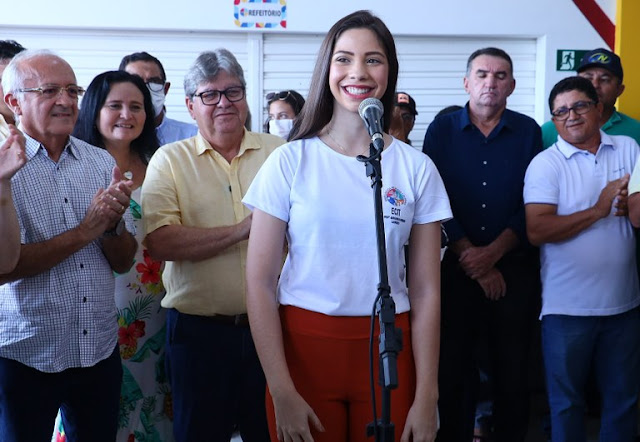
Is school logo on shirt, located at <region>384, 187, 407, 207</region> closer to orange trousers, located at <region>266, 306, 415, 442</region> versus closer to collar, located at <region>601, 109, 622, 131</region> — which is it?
orange trousers, located at <region>266, 306, 415, 442</region>

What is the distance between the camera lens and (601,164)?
11.6 feet

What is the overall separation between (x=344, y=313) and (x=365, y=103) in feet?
1.91

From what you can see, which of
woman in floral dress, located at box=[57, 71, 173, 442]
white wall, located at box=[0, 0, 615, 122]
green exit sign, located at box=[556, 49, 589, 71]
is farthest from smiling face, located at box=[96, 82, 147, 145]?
green exit sign, located at box=[556, 49, 589, 71]

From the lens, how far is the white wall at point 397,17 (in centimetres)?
653

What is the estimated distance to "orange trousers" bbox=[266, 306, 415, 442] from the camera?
6.87 ft

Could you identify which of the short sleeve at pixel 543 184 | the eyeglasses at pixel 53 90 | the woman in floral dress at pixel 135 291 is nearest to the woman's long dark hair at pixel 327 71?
the eyeglasses at pixel 53 90

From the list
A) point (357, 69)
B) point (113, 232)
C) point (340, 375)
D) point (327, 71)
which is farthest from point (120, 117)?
point (340, 375)

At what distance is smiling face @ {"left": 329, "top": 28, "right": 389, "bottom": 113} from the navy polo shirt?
5.17 feet

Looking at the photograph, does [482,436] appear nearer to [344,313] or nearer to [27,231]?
[344,313]

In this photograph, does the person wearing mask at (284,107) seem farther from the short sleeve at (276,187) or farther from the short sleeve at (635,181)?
the short sleeve at (276,187)

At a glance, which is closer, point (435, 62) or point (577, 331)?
point (577, 331)

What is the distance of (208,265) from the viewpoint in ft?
9.46

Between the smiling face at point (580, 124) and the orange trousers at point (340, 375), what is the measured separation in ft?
6.09

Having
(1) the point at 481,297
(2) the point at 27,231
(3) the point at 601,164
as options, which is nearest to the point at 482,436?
(1) the point at 481,297
